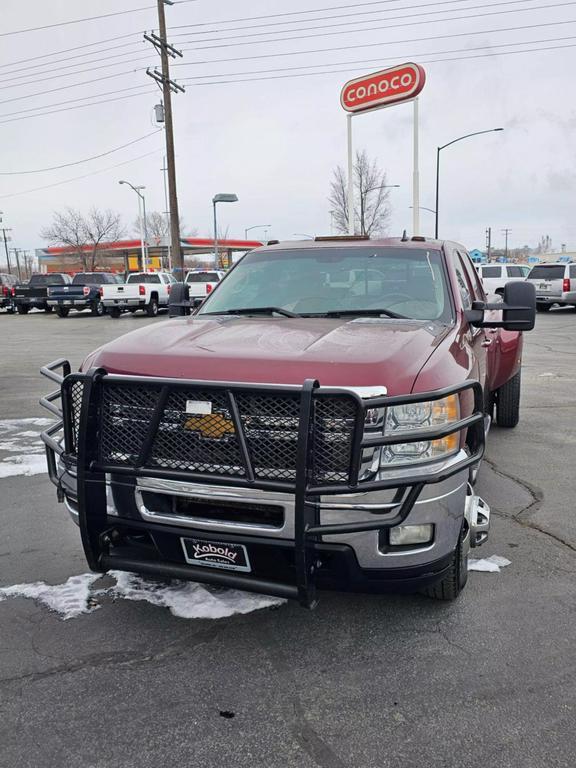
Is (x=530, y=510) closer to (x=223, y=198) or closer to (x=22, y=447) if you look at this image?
(x=22, y=447)

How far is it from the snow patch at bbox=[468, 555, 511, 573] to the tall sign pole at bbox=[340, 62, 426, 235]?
15.0 m

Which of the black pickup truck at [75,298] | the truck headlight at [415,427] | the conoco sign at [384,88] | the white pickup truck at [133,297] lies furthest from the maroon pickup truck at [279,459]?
the black pickup truck at [75,298]

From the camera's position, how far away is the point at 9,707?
2.58 m

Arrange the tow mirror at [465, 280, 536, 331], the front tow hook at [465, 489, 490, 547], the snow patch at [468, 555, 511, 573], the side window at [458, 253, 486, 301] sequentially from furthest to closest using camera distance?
the side window at [458, 253, 486, 301] → the tow mirror at [465, 280, 536, 331] → the snow patch at [468, 555, 511, 573] → the front tow hook at [465, 489, 490, 547]

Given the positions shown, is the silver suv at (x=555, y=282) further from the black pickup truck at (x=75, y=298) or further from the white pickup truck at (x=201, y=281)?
the black pickup truck at (x=75, y=298)

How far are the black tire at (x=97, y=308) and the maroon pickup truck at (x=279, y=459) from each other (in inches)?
987

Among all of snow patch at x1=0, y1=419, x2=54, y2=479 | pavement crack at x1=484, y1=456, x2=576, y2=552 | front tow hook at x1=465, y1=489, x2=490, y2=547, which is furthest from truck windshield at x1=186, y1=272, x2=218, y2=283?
front tow hook at x1=465, y1=489, x2=490, y2=547

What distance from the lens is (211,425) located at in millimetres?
2699

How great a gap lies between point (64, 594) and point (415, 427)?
212 centimetres

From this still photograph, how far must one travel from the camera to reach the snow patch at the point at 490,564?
373cm

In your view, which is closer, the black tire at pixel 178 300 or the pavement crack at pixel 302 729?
the pavement crack at pixel 302 729

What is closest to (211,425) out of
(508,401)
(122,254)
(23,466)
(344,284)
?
(344,284)

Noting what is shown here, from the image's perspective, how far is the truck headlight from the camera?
8.75 ft

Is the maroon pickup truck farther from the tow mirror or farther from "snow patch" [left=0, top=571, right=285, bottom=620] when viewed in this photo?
the tow mirror
